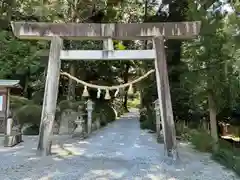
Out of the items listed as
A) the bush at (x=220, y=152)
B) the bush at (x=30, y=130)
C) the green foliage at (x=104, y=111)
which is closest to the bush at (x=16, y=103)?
the bush at (x=30, y=130)

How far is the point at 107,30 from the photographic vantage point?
629 centimetres

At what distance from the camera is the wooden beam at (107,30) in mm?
6207

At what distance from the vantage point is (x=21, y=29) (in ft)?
20.3

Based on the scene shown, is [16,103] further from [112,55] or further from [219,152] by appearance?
[219,152]

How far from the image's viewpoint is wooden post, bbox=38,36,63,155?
6.17 meters

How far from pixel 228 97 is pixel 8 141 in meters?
6.27

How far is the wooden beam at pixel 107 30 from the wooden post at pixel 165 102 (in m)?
0.26

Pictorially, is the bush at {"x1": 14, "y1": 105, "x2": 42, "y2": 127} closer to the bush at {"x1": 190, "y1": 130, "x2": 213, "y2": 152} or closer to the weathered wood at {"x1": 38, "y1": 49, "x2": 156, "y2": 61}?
the weathered wood at {"x1": 38, "y1": 49, "x2": 156, "y2": 61}

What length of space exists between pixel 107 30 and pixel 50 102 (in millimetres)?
2047

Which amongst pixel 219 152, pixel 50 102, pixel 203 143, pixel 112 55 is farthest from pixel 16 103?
pixel 219 152

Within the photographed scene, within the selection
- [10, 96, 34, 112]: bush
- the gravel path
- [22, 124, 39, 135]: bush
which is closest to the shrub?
[22, 124, 39, 135]: bush

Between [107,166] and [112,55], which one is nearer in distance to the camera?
[107,166]

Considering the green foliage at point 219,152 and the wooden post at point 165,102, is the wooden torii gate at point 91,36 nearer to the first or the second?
the wooden post at point 165,102

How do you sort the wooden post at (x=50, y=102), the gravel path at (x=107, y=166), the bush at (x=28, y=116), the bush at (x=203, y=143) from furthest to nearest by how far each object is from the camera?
the bush at (x=28, y=116) < the bush at (x=203, y=143) < the wooden post at (x=50, y=102) < the gravel path at (x=107, y=166)
